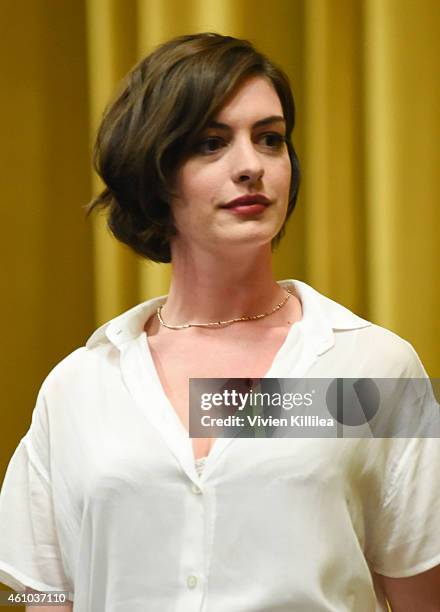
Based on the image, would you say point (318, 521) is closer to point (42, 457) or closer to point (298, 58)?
point (42, 457)

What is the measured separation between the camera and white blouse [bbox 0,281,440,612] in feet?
3.45

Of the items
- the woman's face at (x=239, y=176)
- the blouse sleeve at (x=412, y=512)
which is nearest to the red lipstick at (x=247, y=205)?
the woman's face at (x=239, y=176)

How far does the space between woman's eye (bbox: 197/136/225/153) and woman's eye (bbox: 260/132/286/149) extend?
49 mm

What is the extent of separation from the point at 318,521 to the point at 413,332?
0.48m

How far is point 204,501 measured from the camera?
1.06 meters

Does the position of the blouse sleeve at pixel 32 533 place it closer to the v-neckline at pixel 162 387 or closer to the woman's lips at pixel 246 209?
the v-neckline at pixel 162 387

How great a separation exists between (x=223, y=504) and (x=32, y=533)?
10.4 inches

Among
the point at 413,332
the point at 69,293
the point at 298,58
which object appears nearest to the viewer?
the point at 413,332

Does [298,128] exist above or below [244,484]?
above

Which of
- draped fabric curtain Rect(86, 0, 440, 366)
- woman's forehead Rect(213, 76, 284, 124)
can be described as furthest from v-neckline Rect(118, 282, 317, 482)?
draped fabric curtain Rect(86, 0, 440, 366)

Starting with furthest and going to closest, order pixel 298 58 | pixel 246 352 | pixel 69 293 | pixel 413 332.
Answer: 1. pixel 69 293
2. pixel 298 58
3. pixel 413 332
4. pixel 246 352

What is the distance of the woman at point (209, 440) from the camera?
3.46 ft

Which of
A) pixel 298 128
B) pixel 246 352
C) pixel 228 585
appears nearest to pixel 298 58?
pixel 298 128

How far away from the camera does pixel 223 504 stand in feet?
3.47
